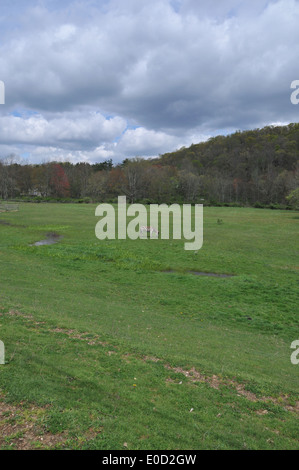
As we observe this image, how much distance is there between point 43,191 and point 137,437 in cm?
11981

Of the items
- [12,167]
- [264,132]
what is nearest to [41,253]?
[12,167]

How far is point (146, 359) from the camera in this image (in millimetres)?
7305

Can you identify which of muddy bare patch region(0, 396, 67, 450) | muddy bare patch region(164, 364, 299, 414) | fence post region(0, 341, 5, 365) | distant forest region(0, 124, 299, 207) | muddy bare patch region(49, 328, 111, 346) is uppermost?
distant forest region(0, 124, 299, 207)

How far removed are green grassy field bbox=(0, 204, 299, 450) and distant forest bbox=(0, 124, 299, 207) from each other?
7508 cm

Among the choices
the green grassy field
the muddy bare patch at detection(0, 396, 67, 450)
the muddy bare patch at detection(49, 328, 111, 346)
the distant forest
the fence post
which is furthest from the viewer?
the distant forest

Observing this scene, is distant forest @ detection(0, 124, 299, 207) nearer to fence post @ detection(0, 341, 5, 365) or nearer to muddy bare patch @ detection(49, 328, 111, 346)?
muddy bare patch @ detection(49, 328, 111, 346)

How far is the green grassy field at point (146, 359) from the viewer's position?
14.9 ft

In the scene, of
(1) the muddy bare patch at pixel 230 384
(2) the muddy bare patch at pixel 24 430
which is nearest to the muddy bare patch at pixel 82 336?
(1) the muddy bare patch at pixel 230 384

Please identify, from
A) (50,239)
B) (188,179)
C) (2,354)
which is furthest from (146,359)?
(188,179)

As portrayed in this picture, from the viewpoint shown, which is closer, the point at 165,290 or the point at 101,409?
the point at 101,409

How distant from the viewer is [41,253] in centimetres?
2400

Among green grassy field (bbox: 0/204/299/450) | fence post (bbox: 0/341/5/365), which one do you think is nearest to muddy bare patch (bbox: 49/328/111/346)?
green grassy field (bbox: 0/204/299/450)

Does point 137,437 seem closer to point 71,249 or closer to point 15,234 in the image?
point 71,249

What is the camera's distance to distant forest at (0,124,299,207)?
99.6m
